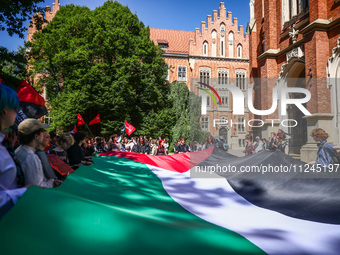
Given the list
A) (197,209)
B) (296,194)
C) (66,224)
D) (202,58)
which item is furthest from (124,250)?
(202,58)

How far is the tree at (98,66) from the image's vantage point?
73.0 ft

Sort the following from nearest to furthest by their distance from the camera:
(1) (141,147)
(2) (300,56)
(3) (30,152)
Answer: (3) (30,152), (2) (300,56), (1) (141,147)

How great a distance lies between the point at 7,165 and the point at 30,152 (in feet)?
3.11

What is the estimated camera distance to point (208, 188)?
4.72 metres

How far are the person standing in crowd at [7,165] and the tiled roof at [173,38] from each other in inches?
1553

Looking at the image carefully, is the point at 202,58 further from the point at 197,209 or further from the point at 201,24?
the point at 197,209

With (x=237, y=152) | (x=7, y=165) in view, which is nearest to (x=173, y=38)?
(x=237, y=152)

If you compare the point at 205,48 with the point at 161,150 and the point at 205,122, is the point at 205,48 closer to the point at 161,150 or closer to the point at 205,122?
the point at 161,150

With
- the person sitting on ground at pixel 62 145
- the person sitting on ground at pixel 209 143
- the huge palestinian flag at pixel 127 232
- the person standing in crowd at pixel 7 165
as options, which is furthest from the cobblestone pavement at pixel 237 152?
the person standing in crowd at pixel 7 165

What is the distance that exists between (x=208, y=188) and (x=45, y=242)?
3.42 meters

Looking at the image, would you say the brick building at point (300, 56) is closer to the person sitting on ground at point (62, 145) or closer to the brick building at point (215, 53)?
the person sitting on ground at point (62, 145)

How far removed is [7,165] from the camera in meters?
1.66

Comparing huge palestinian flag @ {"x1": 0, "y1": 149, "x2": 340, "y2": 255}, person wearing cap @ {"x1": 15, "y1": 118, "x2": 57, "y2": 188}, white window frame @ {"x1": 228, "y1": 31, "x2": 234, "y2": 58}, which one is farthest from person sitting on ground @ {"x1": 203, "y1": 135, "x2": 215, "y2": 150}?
white window frame @ {"x1": 228, "y1": 31, "x2": 234, "y2": 58}

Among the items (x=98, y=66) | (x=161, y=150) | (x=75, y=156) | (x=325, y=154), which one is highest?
(x=98, y=66)
